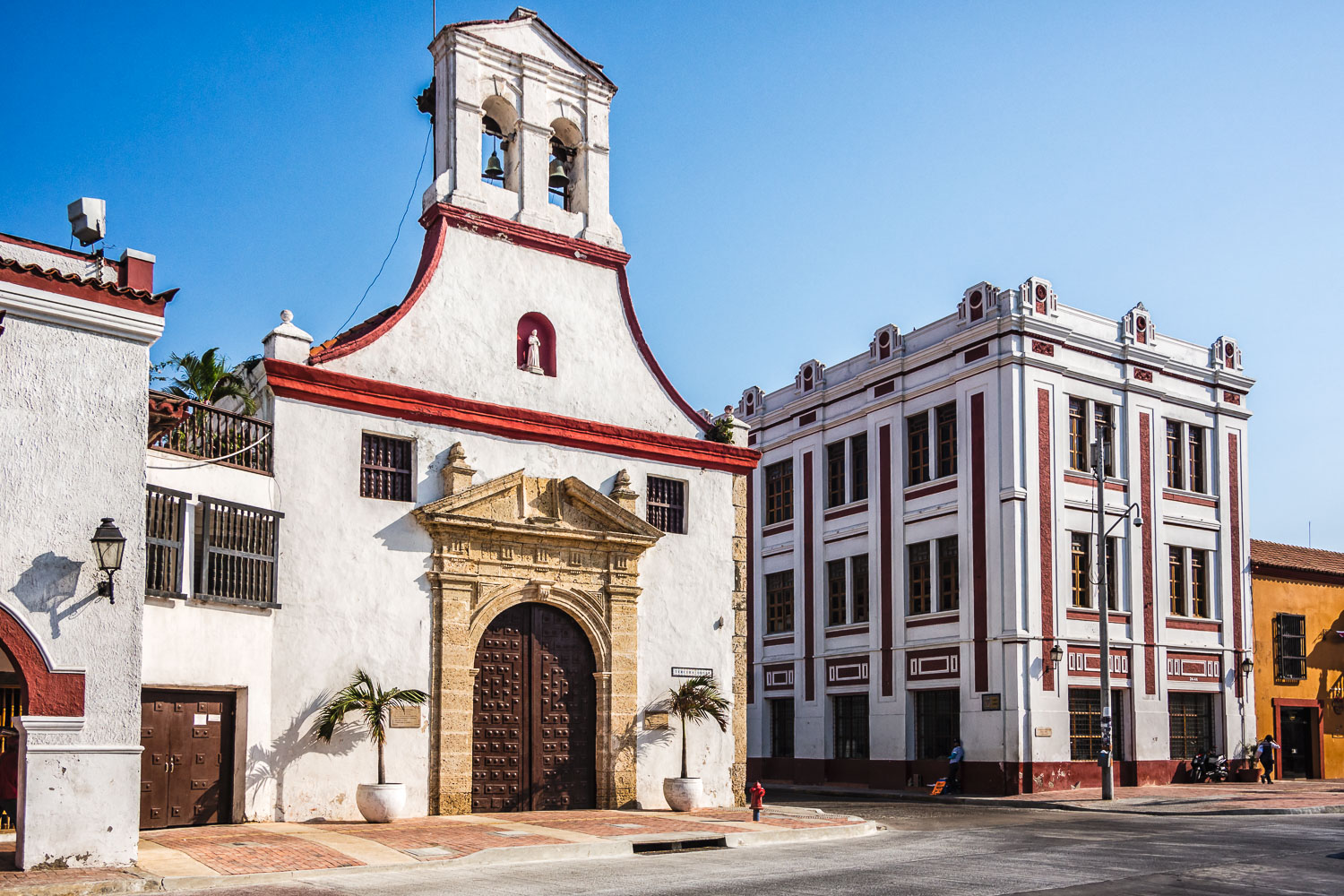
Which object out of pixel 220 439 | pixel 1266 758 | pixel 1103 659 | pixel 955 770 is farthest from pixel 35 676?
pixel 1266 758

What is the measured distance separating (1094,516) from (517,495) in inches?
657

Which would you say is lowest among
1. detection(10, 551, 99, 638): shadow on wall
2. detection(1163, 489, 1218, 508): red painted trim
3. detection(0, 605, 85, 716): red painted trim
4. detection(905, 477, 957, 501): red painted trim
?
detection(0, 605, 85, 716): red painted trim

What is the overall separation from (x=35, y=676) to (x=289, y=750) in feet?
18.5

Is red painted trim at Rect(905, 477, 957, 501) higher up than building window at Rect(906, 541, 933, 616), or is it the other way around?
red painted trim at Rect(905, 477, 957, 501)

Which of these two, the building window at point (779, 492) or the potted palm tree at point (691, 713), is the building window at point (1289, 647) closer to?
the building window at point (779, 492)

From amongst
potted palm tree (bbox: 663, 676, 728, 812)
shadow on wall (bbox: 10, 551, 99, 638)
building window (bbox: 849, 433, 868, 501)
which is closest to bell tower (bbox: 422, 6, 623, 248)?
potted palm tree (bbox: 663, 676, 728, 812)

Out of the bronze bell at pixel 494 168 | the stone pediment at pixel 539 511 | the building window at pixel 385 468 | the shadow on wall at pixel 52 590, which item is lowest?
the shadow on wall at pixel 52 590

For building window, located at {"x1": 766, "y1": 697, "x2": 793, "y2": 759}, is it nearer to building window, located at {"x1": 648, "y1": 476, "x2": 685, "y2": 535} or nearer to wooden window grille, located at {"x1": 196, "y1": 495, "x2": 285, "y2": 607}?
building window, located at {"x1": 648, "y1": 476, "x2": 685, "y2": 535}

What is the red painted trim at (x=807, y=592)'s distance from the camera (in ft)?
118

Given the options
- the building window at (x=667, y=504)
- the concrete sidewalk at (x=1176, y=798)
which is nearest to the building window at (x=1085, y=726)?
the concrete sidewalk at (x=1176, y=798)

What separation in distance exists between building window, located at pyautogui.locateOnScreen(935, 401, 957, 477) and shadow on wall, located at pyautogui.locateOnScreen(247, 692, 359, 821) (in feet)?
59.1

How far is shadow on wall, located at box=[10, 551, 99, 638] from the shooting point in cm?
1324

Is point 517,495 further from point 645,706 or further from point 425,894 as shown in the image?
point 425,894

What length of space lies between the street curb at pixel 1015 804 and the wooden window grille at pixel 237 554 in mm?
15367
